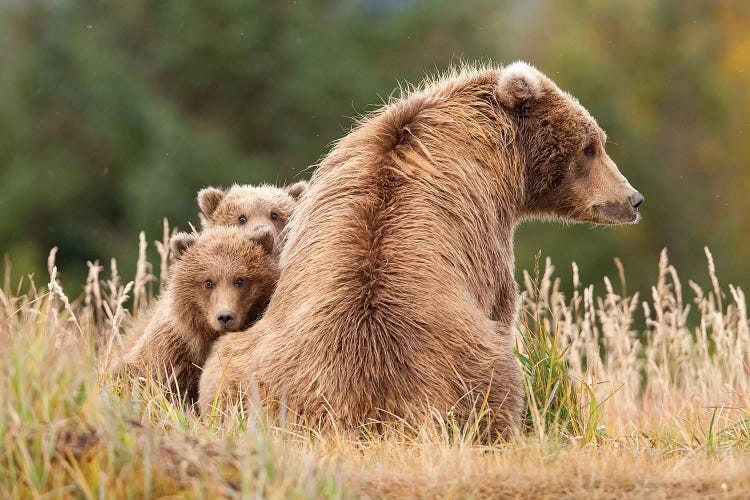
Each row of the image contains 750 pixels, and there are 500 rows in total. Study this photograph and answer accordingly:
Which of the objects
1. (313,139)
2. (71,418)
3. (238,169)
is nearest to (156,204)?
(238,169)

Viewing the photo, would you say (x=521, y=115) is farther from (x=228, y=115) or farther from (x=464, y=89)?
(x=228, y=115)

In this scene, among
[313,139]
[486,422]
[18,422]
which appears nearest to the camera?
[18,422]

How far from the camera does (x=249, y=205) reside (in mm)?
8719

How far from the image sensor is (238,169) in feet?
97.7

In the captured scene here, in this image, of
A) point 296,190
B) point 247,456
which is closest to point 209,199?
point 296,190

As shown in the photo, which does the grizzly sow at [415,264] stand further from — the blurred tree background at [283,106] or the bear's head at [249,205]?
the blurred tree background at [283,106]

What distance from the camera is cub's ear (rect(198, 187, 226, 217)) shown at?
8938 mm

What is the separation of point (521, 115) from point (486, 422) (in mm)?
1933

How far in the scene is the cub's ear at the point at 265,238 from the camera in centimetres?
739

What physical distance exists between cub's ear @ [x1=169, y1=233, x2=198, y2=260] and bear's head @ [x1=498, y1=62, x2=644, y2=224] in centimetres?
193

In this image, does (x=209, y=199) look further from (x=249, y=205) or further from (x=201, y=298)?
(x=201, y=298)

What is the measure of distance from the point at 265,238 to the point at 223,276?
0.39 meters

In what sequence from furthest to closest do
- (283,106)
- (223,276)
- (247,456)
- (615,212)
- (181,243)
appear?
(283,106)
(615,212)
(181,243)
(223,276)
(247,456)

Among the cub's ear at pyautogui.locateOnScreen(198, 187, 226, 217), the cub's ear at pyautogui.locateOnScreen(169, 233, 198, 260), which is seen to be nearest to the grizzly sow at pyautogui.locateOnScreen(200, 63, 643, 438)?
the cub's ear at pyautogui.locateOnScreen(169, 233, 198, 260)
